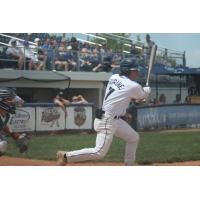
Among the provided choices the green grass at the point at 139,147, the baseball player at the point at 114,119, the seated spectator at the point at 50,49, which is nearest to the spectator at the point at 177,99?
the green grass at the point at 139,147

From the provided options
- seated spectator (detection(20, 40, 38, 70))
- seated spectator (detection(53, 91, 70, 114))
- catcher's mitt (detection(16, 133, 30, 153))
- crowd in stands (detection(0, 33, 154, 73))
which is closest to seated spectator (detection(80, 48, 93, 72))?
crowd in stands (detection(0, 33, 154, 73))

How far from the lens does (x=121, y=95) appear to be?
8.17 meters

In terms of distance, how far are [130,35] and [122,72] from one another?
4.31 feet

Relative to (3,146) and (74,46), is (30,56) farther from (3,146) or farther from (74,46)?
(3,146)

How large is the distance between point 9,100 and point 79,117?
1.50 metres

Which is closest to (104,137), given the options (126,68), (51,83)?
(126,68)

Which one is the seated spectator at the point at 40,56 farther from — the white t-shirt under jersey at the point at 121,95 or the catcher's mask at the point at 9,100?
the white t-shirt under jersey at the point at 121,95

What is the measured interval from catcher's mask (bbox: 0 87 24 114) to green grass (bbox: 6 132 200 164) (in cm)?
59

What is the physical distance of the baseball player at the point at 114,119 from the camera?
8.01 m

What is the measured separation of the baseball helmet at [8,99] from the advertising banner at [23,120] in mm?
186

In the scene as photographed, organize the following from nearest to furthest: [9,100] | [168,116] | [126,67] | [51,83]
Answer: [126,67]
[9,100]
[51,83]
[168,116]

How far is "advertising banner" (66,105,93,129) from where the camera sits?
9.70 meters

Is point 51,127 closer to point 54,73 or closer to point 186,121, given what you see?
point 54,73
